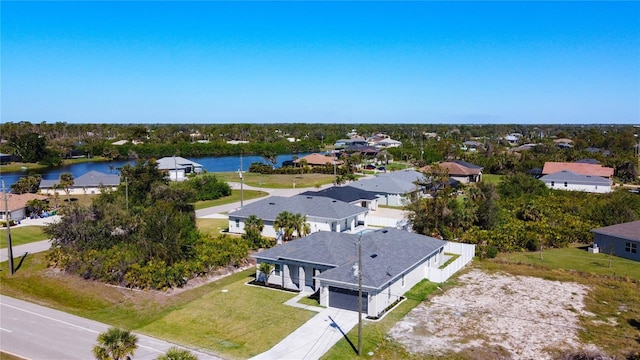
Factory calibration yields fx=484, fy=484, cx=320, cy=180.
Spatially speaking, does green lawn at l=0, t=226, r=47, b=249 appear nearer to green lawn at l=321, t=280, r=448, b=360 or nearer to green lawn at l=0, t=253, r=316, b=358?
green lawn at l=0, t=253, r=316, b=358

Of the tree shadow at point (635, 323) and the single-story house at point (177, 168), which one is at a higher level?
the single-story house at point (177, 168)

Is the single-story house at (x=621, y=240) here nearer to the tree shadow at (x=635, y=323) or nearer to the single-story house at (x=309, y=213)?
the tree shadow at (x=635, y=323)

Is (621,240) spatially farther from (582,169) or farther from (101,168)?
(101,168)

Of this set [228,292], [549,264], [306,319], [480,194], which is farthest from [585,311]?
[480,194]

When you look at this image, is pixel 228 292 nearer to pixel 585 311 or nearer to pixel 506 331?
pixel 506 331

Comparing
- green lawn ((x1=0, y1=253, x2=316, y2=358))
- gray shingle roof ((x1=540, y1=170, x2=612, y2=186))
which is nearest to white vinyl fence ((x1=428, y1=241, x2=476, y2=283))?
green lawn ((x1=0, y1=253, x2=316, y2=358))

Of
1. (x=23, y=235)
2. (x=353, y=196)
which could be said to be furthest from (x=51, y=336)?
(x=353, y=196)

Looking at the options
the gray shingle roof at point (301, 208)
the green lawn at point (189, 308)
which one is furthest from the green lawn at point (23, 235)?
the gray shingle roof at point (301, 208)
